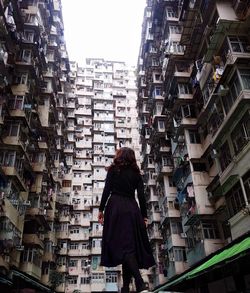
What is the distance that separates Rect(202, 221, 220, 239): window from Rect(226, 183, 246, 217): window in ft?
15.1

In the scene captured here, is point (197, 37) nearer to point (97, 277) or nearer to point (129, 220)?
point (129, 220)

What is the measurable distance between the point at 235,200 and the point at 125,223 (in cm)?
1486

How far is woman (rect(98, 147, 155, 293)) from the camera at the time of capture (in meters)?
4.79

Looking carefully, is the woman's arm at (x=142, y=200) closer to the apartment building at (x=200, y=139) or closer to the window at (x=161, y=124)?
the apartment building at (x=200, y=139)

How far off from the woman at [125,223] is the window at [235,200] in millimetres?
13430

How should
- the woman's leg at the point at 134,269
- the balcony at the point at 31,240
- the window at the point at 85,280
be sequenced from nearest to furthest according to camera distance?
→ the woman's leg at the point at 134,269
the balcony at the point at 31,240
the window at the point at 85,280

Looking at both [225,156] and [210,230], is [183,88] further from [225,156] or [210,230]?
[210,230]

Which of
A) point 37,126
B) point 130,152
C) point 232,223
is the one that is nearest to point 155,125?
point 37,126

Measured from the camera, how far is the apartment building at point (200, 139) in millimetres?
18047

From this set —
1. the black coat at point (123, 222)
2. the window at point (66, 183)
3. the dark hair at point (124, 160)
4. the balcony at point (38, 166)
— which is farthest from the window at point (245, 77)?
the window at point (66, 183)

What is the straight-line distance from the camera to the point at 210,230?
76.2 ft

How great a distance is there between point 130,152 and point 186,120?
73.4 feet

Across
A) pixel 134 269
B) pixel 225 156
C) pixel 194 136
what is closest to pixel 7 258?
pixel 225 156

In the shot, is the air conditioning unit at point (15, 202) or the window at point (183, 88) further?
the window at point (183, 88)
